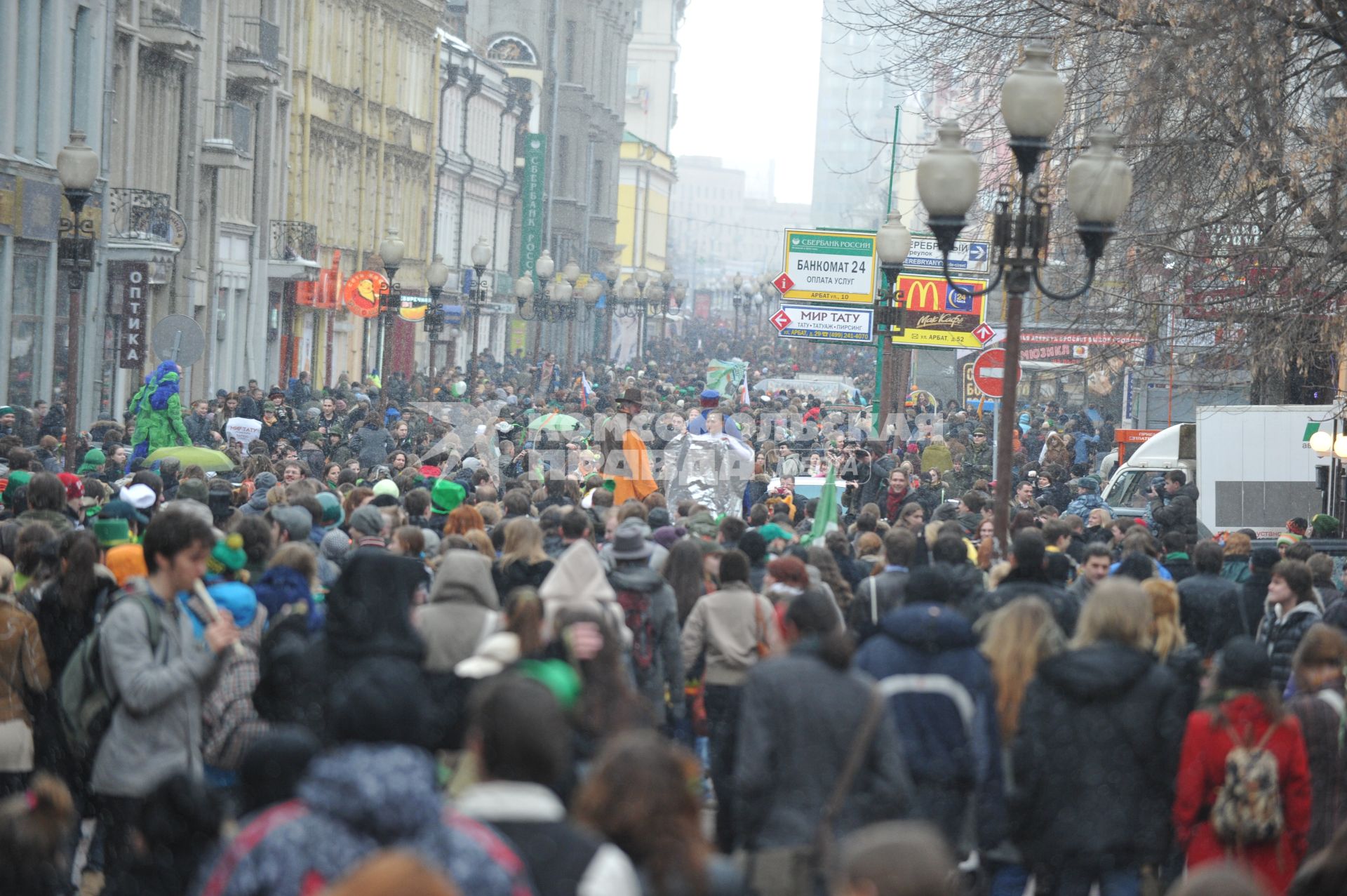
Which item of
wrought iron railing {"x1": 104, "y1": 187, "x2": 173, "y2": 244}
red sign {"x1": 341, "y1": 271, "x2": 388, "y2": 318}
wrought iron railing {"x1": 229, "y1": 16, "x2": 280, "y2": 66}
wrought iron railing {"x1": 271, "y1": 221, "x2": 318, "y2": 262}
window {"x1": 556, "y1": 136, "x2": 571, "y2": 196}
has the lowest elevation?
red sign {"x1": 341, "y1": 271, "x2": 388, "y2": 318}

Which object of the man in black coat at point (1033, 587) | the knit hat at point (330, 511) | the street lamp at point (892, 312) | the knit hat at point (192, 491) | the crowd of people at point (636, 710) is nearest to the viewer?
the crowd of people at point (636, 710)

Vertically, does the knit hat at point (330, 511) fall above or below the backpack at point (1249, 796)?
above

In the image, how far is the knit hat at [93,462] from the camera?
56.7ft

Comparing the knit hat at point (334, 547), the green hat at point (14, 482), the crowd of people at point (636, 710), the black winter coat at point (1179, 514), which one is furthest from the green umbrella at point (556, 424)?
the knit hat at point (334, 547)

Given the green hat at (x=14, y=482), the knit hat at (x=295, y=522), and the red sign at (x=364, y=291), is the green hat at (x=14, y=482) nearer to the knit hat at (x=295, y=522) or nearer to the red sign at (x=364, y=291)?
the knit hat at (x=295, y=522)

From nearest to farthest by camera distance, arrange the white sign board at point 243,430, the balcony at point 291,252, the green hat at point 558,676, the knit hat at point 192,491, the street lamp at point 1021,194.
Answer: the green hat at point 558,676
the street lamp at point 1021,194
the knit hat at point 192,491
the white sign board at point 243,430
the balcony at point 291,252

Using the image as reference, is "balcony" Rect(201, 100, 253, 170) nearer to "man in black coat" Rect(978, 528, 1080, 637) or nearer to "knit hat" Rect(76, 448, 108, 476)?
"knit hat" Rect(76, 448, 108, 476)

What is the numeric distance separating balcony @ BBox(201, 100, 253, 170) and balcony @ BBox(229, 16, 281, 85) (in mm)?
650

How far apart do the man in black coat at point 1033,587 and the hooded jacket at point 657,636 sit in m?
1.45

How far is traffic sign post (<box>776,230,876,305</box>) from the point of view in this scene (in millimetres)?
31297

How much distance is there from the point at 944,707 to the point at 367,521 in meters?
4.24

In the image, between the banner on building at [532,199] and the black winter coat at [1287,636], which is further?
the banner on building at [532,199]

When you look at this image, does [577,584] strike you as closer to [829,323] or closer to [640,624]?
[640,624]

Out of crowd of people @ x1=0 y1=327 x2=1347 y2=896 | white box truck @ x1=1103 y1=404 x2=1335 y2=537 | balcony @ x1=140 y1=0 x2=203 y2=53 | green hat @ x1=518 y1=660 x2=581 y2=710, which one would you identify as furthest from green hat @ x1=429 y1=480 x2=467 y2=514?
balcony @ x1=140 y1=0 x2=203 y2=53
